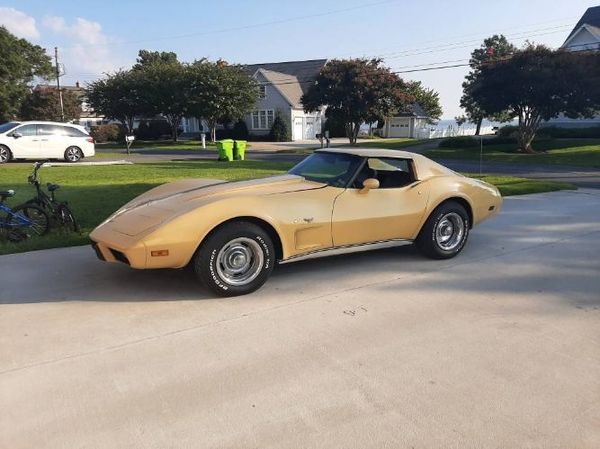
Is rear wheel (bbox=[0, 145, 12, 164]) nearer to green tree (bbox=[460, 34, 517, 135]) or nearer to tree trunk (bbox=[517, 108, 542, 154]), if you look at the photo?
tree trunk (bbox=[517, 108, 542, 154])

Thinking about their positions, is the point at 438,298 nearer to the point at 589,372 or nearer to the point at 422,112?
the point at 589,372

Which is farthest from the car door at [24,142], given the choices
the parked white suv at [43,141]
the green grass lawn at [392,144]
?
the green grass lawn at [392,144]

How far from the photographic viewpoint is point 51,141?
18625mm

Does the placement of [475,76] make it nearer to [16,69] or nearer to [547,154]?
[547,154]

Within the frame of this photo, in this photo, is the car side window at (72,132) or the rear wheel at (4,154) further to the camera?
the car side window at (72,132)

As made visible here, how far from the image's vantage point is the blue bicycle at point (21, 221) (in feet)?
20.5

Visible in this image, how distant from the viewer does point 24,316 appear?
397 cm

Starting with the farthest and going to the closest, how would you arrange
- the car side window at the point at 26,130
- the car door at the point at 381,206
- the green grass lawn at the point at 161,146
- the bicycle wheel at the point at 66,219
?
1. the green grass lawn at the point at 161,146
2. the car side window at the point at 26,130
3. the bicycle wheel at the point at 66,219
4. the car door at the point at 381,206

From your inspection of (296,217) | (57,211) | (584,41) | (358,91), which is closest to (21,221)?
(57,211)

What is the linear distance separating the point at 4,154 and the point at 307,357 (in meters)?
18.1

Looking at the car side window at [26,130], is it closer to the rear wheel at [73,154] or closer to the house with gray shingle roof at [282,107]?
the rear wheel at [73,154]

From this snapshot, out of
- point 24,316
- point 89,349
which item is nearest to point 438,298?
point 89,349

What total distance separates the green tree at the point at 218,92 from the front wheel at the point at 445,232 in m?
33.0

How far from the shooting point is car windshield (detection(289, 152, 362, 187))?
5.12 metres
